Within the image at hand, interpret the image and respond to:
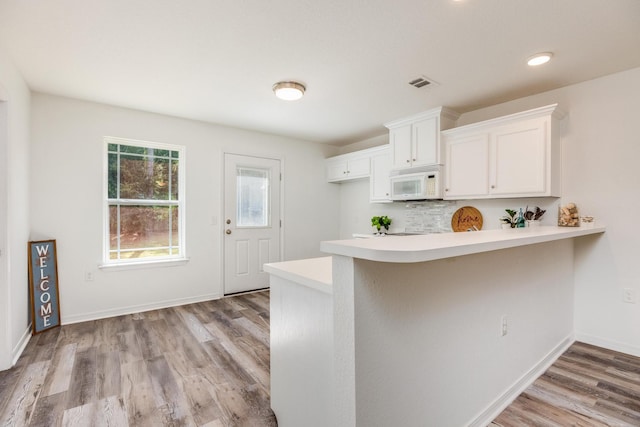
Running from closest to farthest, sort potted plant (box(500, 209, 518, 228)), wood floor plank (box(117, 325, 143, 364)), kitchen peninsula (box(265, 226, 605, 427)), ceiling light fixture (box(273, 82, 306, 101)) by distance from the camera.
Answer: kitchen peninsula (box(265, 226, 605, 427)), wood floor plank (box(117, 325, 143, 364)), ceiling light fixture (box(273, 82, 306, 101)), potted plant (box(500, 209, 518, 228))

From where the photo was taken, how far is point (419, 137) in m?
3.69

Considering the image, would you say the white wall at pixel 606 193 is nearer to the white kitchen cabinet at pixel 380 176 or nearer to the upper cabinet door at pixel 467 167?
the upper cabinet door at pixel 467 167

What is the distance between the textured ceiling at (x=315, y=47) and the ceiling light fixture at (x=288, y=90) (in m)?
0.08

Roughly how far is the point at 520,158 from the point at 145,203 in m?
4.21

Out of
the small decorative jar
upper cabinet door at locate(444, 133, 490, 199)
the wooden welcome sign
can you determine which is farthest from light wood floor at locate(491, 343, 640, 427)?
the wooden welcome sign

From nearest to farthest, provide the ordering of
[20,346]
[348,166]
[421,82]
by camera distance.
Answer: [20,346] < [421,82] < [348,166]

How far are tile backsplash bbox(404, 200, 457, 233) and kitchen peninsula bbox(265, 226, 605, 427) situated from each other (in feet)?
5.49

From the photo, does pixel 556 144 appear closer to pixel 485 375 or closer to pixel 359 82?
pixel 359 82

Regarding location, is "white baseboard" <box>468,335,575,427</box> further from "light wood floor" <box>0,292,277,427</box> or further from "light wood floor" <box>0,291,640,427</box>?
"light wood floor" <box>0,292,277,427</box>

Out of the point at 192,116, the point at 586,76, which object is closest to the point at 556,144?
the point at 586,76

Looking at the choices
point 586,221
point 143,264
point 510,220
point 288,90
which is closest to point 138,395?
point 143,264

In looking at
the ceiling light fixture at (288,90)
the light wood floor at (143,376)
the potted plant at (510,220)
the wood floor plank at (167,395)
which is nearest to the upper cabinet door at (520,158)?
the potted plant at (510,220)

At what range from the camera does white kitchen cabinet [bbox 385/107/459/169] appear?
350 cm

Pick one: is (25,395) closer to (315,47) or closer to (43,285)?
(43,285)
